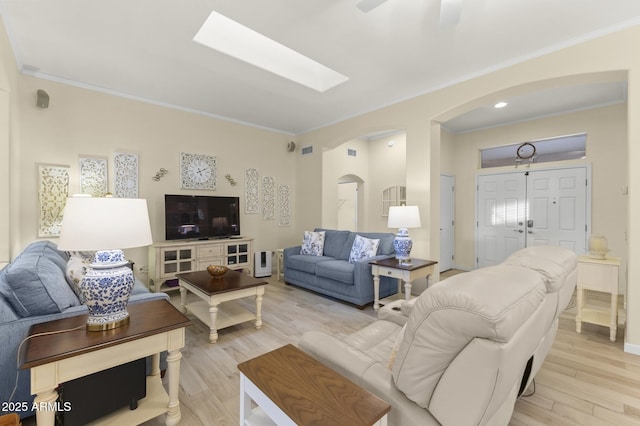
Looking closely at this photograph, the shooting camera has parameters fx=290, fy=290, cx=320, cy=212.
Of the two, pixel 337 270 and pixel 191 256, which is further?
pixel 191 256

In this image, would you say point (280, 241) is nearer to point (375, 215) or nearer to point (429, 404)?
point (375, 215)

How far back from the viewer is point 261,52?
333cm

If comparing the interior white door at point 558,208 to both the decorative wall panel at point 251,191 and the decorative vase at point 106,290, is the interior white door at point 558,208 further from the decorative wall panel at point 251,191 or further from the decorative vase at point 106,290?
the decorative vase at point 106,290

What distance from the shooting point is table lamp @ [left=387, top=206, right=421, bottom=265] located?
3.57 metres

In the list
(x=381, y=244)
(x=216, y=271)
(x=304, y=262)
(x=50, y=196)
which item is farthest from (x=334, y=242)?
→ (x=50, y=196)

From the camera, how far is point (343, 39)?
2797 mm

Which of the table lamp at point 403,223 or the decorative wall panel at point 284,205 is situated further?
the decorative wall panel at point 284,205

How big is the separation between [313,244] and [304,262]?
48 cm

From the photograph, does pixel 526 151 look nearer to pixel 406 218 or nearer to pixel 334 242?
pixel 406 218

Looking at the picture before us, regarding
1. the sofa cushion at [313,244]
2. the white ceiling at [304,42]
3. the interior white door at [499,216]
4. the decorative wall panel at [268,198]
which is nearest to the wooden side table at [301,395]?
the white ceiling at [304,42]

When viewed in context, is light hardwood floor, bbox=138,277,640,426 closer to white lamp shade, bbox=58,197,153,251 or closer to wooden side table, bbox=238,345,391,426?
wooden side table, bbox=238,345,391,426

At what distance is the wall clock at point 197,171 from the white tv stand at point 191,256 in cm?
97

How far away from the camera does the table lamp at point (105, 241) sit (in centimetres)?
147

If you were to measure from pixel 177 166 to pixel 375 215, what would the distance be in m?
4.19
